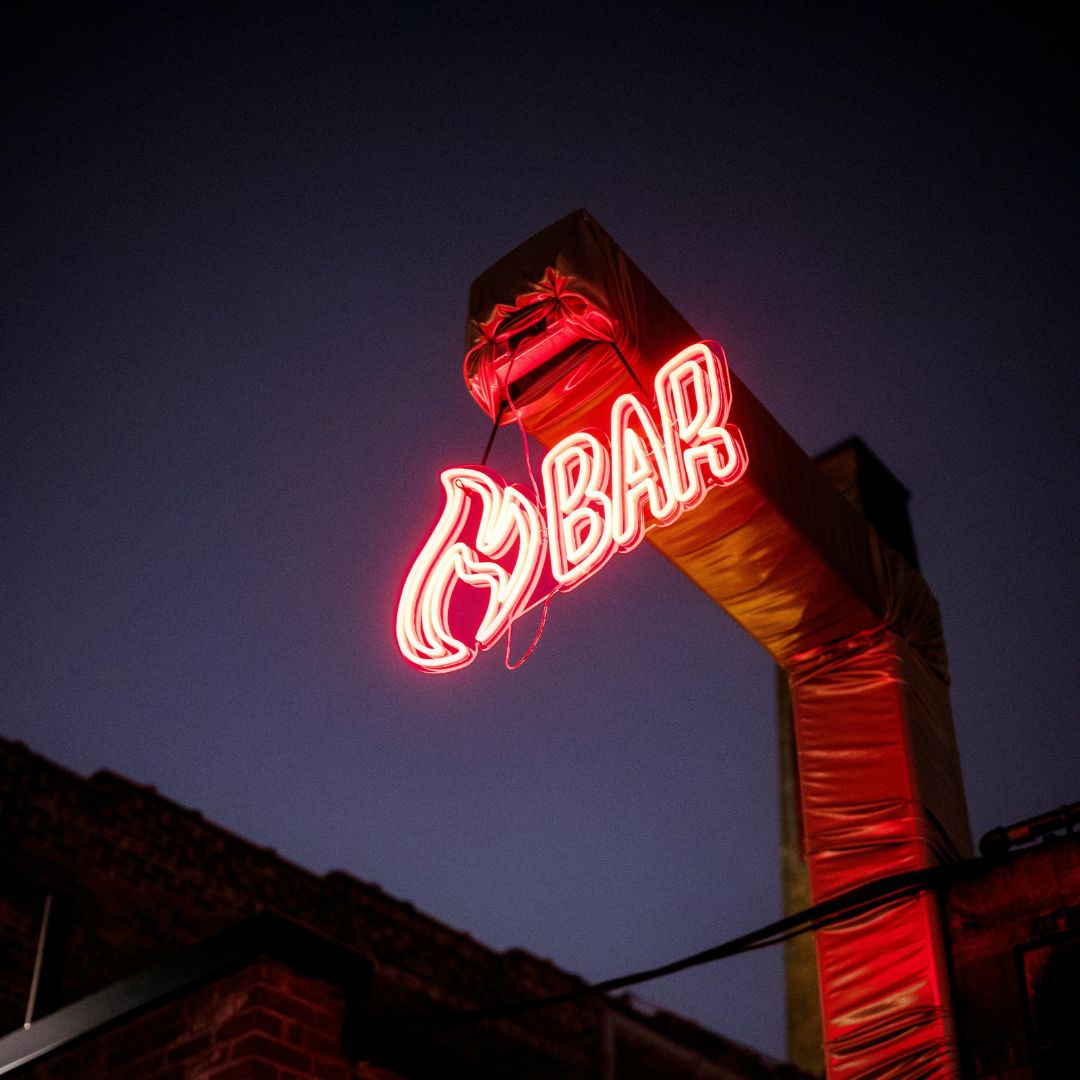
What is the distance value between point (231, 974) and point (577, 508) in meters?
2.62

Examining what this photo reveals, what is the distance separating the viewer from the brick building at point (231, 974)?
4922mm

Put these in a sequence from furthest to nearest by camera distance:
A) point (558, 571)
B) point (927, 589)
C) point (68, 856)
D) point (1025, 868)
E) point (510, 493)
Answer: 1. point (68, 856)
2. point (927, 589)
3. point (510, 493)
4. point (558, 571)
5. point (1025, 868)

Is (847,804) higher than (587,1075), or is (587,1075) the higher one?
(587,1075)

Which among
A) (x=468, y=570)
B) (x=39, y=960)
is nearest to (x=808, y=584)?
(x=468, y=570)

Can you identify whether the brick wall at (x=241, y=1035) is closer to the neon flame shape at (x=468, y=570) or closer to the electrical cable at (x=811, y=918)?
the electrical cable at (x=811, y=918)

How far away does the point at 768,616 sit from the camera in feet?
22.2

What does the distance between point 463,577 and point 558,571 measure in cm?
59

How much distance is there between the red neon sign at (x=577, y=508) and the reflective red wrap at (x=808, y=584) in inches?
12.1

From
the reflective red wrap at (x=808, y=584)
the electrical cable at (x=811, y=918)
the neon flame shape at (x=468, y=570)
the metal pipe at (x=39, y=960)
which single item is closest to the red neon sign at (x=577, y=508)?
the neon flame shape at (x=468, y=570)

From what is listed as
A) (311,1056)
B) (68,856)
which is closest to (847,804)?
(311,1056)

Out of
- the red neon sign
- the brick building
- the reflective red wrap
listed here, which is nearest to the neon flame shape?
the red neon sign

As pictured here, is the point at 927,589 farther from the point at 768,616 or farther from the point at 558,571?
the point at 558,571

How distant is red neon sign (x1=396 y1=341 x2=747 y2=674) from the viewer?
586 centimetres

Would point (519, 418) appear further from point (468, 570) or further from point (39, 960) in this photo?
point (39, 960)
